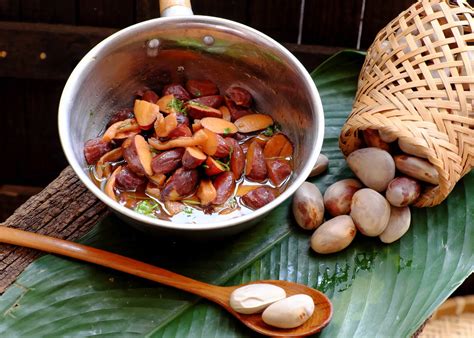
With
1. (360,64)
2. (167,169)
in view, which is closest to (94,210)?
(167,169)

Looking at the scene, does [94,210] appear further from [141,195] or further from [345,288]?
[345,288]

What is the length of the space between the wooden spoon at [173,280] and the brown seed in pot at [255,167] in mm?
170

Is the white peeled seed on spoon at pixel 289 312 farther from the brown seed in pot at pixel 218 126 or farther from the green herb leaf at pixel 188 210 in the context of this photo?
the brown seed in pot at pixel 218 126

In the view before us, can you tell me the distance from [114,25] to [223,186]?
0.60m

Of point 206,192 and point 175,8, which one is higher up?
point 175,8

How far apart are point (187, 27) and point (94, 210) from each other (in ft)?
1.10

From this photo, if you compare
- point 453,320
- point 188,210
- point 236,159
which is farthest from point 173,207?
point 453,320

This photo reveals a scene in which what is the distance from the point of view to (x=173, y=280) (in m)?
1.06

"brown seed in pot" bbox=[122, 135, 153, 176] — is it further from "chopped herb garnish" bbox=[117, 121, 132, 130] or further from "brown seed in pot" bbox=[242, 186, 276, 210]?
"brown seed in pot" bbox=[242, 186, 276, 210]

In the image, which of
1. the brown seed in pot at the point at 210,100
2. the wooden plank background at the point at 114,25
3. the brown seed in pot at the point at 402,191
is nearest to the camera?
the brown seed in pot at the point at 402,191

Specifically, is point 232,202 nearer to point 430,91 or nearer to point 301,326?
point 301,326

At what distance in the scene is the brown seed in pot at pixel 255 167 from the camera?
1.13 meters

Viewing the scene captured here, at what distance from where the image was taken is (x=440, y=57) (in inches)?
42.6

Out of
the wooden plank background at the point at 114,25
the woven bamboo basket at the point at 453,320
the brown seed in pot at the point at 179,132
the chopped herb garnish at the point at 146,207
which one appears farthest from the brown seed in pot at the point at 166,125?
the woven bamboo basket at the point at 453,320
